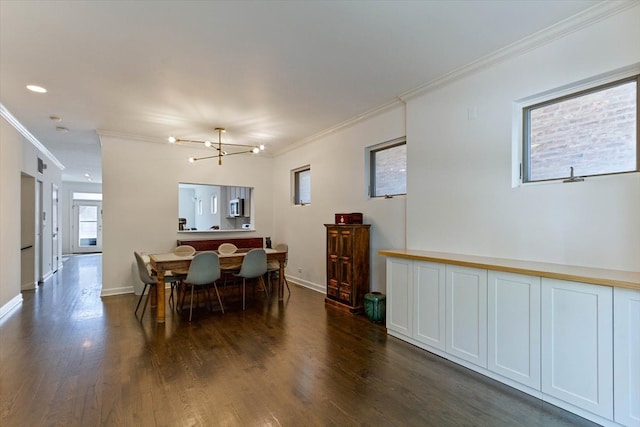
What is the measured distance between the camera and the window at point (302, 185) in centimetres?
609

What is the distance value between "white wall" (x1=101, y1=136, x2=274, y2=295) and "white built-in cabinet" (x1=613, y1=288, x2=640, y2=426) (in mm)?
5983

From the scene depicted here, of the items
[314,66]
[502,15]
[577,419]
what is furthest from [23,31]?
[577,419]

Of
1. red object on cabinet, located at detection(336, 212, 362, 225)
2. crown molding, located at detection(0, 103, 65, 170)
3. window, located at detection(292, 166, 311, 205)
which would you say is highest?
crown molding, located at detection(0, 103, 65, 170)

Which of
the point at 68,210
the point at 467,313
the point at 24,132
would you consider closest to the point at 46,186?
the point at 24,132

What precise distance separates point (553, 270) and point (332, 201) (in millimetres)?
3438

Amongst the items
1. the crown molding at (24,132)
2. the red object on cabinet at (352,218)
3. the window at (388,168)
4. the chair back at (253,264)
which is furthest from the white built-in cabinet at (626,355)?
the crown molding at (24,132)

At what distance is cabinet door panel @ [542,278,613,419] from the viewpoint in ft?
6.23

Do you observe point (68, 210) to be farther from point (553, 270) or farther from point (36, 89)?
point (553, 270)

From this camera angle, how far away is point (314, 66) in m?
3.06

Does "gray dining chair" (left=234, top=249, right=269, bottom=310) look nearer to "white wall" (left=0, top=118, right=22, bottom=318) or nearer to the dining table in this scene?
the dining table

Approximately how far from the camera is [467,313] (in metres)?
2.65

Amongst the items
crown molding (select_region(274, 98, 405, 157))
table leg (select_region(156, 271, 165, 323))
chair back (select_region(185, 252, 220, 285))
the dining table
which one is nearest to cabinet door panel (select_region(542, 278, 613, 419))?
crown molding (select_region(274, 98, 405, 157))

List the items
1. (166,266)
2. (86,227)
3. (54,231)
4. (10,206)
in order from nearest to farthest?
(166,266), (10,206), (54,231), (86,227)

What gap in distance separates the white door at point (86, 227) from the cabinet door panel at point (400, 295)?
41.7 ft
